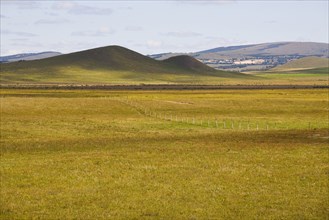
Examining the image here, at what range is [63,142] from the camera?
48.3 metres

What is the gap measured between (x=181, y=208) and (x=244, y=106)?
7516 cm

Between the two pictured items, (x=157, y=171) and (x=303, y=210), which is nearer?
(x=303, y=210)

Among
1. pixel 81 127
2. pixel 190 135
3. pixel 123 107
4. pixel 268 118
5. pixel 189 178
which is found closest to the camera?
pixel 189 178

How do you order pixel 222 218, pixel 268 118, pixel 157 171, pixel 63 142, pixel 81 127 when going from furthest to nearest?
pixel 268 118 → pixel 81 127 → pixel 63 142 → pixel 157 171 → pixel 222 218

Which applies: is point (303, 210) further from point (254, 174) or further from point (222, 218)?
point (254, 174)

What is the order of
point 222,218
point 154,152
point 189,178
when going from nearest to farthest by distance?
1. point 222,218
2. point 189,178
3. point 154,152

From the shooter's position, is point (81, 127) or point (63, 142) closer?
point (63, 142)

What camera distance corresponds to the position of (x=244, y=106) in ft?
322

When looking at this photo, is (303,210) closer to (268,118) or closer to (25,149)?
(25,149)

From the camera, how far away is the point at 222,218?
2258cm

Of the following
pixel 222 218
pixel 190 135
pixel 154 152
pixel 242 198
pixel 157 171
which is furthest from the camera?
pixel 190 135

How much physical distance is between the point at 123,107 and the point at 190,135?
137 ft

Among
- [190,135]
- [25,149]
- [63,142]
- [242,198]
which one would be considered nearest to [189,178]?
[242,198]

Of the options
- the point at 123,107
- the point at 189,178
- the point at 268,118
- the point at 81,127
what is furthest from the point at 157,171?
the point at 123,107
